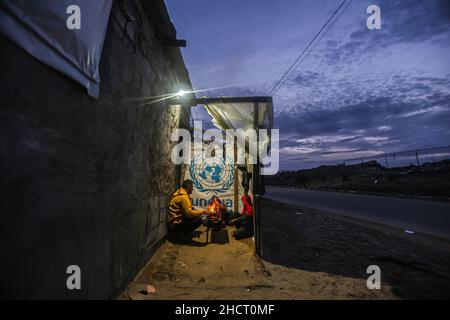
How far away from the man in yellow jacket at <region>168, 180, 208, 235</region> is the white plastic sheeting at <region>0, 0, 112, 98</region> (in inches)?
140

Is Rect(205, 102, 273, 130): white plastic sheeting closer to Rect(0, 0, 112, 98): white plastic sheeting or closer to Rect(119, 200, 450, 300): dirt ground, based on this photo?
Rect(119, 200, 450, 300): dirt ground

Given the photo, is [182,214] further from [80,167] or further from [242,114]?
[80,167]

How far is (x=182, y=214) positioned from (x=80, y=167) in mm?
3602

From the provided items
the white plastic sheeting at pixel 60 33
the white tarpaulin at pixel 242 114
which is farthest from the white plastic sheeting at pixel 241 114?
the white plastic sheeting at pixel 60 33

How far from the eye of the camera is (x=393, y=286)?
3.62m

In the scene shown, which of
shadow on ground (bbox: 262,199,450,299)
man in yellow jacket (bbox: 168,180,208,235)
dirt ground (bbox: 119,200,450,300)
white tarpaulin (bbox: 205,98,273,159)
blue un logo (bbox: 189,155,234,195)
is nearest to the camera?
dirt ground (bbox: 119,200,450,300)

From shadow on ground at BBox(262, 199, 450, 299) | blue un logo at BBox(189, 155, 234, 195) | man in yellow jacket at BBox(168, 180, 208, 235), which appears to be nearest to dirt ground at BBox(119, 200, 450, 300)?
shadow on ground at BBox(262, 199, 450, 299)

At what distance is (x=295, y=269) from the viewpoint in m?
4.17

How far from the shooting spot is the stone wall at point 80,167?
1.37 meters

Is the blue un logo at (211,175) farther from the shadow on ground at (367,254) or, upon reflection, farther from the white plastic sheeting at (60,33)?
the white plastic sheeting at (60,33)

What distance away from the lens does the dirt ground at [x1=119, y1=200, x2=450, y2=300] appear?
3252mm
